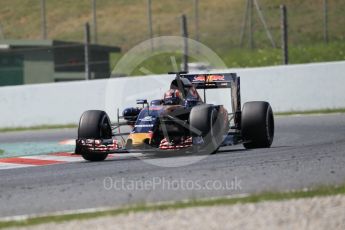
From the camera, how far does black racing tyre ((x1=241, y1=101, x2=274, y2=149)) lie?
12.9 m

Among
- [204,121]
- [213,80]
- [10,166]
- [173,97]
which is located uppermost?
[213,80]

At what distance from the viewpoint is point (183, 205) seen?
25.6 ft

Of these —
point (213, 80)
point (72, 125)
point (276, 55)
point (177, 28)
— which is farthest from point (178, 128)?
point (177, 28)

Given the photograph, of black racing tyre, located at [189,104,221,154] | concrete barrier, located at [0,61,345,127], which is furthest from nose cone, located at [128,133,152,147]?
concrete barrier, located at [0,61,345,127]

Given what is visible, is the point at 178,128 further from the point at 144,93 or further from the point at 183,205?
the point at 144,93

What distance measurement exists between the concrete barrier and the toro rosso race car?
6476 millimetres

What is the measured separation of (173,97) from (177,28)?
29442 mm

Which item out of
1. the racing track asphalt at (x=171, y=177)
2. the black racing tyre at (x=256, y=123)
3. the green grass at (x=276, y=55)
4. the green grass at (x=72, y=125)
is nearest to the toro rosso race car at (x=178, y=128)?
the black racing tyre at (x=256, y=123)

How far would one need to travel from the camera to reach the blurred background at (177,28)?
31812mm

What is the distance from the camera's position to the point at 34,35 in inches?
1813

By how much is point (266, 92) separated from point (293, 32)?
18.1 metres

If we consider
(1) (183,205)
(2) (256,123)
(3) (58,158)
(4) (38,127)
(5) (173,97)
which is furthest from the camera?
(4) (38,127)

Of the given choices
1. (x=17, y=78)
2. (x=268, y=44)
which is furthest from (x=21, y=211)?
(x=268, y=44)

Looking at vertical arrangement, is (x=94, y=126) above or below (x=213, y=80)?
below
